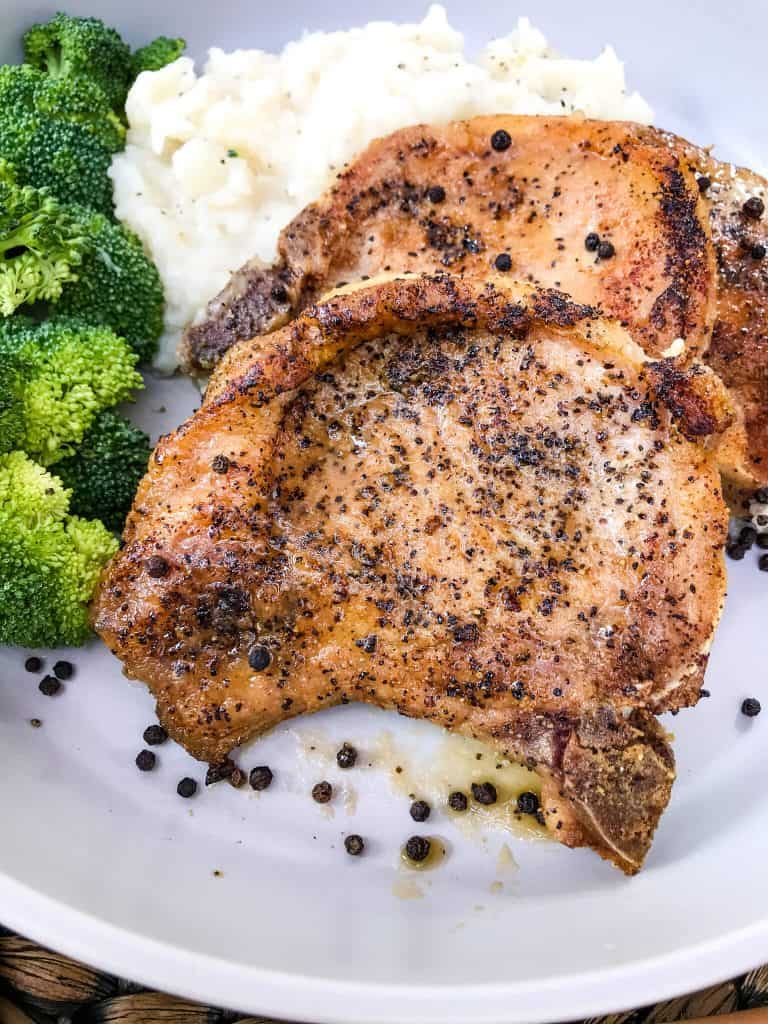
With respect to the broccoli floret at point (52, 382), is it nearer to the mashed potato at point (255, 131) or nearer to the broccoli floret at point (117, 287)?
the broccoli floret at point (117, 287)

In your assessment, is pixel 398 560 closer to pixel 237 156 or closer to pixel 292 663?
pixel 292 663

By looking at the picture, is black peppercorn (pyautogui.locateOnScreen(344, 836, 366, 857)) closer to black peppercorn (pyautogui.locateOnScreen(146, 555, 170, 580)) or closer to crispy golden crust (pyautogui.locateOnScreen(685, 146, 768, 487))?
black peppercorn (pyautogui.locateOnScreen(146, 555, 170, 580))

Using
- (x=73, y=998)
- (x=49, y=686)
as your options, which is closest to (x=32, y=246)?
(x=49, y=686)

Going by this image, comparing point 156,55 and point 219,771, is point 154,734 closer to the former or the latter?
point 219,771

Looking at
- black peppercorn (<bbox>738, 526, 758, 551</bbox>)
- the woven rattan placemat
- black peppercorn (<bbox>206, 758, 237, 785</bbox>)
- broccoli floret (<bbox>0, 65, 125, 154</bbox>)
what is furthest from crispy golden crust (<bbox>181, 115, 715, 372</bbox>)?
the woven rattan placemat

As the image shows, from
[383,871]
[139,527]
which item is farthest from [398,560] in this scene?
[383,871]
